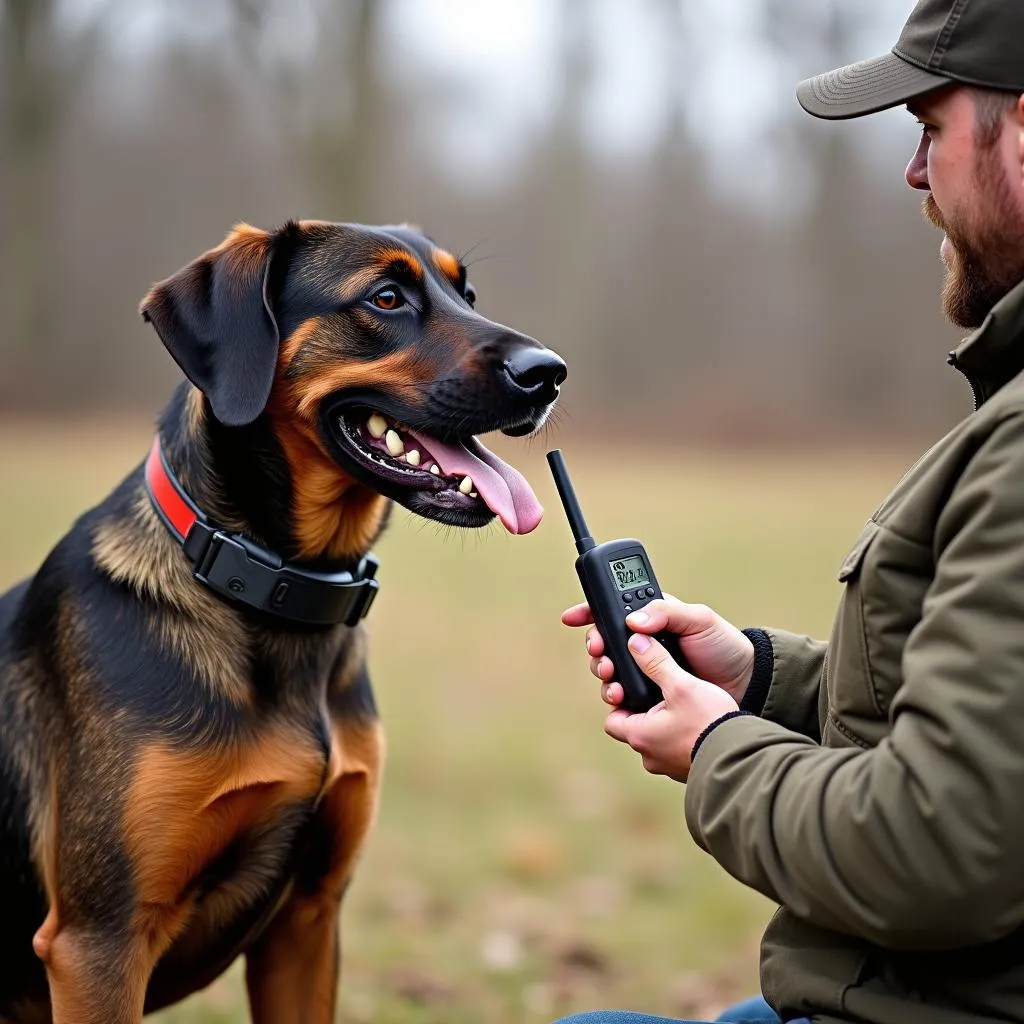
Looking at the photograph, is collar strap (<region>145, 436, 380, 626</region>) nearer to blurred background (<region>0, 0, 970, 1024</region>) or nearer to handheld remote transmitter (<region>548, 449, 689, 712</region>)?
handheld remote transmitter (<region>548, 449, 689, 712</region>)

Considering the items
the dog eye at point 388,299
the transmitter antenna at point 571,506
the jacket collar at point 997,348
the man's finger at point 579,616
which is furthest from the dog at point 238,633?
the jacket collar at point 997,348

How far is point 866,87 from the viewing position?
218cm

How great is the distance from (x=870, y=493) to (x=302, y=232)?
16.1m

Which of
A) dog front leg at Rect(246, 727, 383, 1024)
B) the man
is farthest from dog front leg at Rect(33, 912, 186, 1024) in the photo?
the man

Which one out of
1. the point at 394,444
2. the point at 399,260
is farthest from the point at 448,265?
the point at 394,444

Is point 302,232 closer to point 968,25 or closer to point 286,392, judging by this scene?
point 286,392

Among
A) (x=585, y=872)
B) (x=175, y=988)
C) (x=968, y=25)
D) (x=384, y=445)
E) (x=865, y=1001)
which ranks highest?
(x=968, y=25)

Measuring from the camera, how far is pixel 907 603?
185cm

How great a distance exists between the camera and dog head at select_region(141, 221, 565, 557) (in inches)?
123

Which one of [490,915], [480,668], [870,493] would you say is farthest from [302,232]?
[870,493]

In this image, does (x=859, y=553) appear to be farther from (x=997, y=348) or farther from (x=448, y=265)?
(x=448, y=265)

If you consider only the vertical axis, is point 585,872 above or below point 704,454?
above

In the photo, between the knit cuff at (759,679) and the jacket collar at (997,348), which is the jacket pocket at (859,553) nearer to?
the jacket collar at (997,348)

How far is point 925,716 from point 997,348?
23.2 inches
